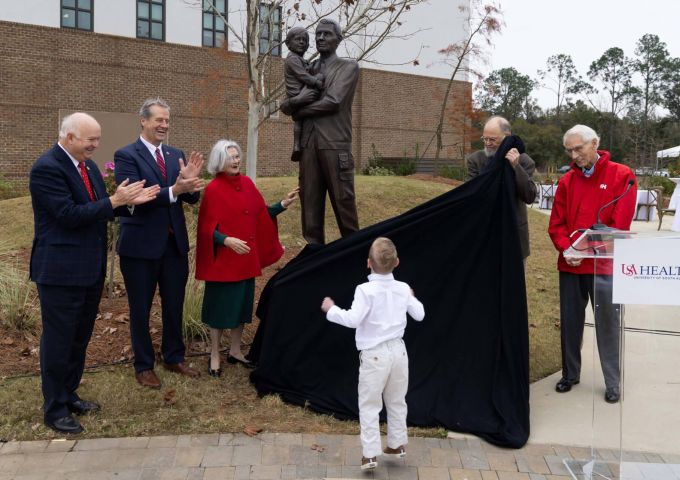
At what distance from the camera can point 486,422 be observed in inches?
175

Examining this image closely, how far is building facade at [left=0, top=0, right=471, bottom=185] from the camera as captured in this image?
2339 centimetres

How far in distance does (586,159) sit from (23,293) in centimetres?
531

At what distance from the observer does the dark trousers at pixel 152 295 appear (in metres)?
5.02

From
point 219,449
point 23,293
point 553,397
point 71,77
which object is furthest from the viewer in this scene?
point 71,77

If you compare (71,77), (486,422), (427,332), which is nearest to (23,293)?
(427,332)

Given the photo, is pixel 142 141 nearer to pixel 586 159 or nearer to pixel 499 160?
pixel 499 160

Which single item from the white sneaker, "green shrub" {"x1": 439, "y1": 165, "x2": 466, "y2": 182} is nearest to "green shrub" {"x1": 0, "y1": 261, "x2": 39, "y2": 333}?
the white sneaker

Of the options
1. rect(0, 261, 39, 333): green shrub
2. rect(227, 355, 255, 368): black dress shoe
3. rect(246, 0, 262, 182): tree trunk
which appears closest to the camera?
rect(227, 355, 255, 368): black dress shoe

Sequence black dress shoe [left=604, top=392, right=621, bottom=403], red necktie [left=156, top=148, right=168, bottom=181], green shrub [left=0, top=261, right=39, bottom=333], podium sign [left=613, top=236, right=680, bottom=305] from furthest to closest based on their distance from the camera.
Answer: green shrub [left=0, top=261, right=39, bottom=333], red necktie [left=156, top=148, right=168, bottom=181], black dress shoe [left=604, top=392, right=621, bottom=403], podium sign [left=613, top=236, right=680, bottom=305]

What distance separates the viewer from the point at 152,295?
5.17 m

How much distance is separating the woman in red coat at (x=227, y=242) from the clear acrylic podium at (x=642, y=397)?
2594 millimetres

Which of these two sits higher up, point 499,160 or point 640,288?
point 499,160

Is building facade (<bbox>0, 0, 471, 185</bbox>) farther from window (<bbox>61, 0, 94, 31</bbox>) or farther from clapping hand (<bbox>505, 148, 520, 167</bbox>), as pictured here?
clapping hand (<bbox>505, 148, 520, 167</bbox>)

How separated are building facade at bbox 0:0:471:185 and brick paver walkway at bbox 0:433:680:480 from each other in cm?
1861
